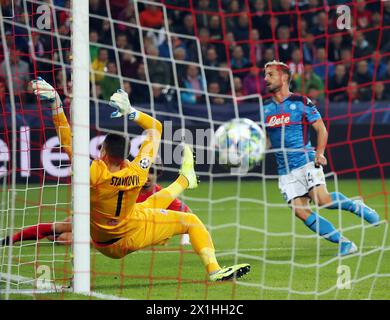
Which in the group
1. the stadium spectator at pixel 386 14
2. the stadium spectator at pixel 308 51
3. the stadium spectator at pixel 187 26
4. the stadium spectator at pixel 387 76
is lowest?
the stadium spectator at pixel 387 76

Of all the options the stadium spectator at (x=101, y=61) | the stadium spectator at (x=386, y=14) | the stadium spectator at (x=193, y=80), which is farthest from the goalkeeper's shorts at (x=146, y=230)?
the stadium spectator at (x=386, y=14)

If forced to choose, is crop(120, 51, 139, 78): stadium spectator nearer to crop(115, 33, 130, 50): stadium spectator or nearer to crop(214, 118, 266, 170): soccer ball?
crop(115, 33, 130, 50): stadium spectator

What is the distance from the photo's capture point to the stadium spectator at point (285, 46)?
1593 cm

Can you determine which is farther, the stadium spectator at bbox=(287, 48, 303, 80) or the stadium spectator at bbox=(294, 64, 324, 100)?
the stadium spectator at bbox=(294, 64, 324, 100)

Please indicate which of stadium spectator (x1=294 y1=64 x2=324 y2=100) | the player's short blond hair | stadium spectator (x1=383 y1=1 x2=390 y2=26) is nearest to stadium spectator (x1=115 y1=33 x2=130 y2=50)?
stadium spectator (x1=294 y1=64 x2=324 y2=100)

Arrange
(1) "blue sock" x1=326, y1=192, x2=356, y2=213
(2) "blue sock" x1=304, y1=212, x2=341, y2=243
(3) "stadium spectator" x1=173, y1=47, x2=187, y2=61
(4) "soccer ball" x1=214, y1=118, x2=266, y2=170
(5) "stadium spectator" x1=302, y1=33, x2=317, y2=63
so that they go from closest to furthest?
(2) "blue sock" x1=304, y1=212, x2=341, y2=243, (1) "blue sock" x1=326, y1=192, x2=356, y2=213, (4) "soccer ball" x1=214, y1=118, x2=266, y2=170, (3) "stadium spectator" x1=173, y1=47, x2=187, y2=61, (5) "stadium spectator" x1=302, y1=33, x2=317, y2=63

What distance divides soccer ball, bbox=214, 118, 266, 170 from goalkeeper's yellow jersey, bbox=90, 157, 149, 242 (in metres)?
3.16

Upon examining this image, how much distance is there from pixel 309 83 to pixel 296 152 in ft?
22.6

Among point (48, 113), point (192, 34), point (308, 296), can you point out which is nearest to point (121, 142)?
point (308, 296)

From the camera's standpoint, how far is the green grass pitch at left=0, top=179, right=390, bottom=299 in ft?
25.0

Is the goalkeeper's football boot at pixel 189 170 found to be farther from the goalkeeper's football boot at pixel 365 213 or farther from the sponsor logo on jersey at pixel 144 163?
the goalkeeper's football boot at pixel 365 213

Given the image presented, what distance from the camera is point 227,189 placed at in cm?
1572

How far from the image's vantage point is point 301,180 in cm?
979
